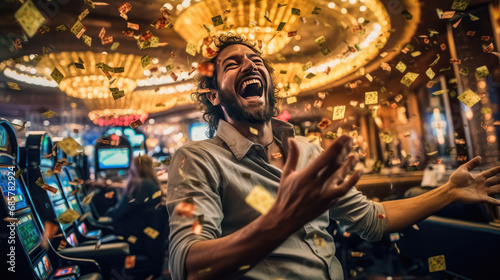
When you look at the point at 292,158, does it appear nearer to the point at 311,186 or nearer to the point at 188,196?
the point at 311,186

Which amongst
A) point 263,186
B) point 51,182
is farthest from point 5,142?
point 263,186

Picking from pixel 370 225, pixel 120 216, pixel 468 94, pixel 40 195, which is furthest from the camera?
pixel 120 216

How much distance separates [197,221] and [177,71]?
686cm

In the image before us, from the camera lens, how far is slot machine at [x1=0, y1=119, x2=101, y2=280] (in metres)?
1.56

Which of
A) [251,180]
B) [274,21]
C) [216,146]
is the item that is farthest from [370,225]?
[274,21]

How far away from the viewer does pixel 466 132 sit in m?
4.48

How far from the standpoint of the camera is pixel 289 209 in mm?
725

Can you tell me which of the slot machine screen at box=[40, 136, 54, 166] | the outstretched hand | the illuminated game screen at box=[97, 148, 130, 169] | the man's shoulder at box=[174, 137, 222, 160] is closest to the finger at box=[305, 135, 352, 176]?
the man's shoulder at box=[174, 137, 222, 160]

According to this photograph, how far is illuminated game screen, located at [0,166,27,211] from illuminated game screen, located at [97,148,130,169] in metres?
3.47

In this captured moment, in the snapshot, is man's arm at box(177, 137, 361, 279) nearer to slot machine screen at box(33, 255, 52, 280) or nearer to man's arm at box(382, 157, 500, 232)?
man's arm at box(382, 157, 500, 232)

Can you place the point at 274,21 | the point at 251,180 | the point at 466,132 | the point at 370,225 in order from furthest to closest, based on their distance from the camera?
the point at 466,132
the point at 274,21
the point at 370,225
the point at 251,180

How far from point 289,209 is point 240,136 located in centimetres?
68

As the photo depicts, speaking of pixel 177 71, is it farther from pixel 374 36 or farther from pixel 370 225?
pixel 370 225

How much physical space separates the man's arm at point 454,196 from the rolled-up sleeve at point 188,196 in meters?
0.84
